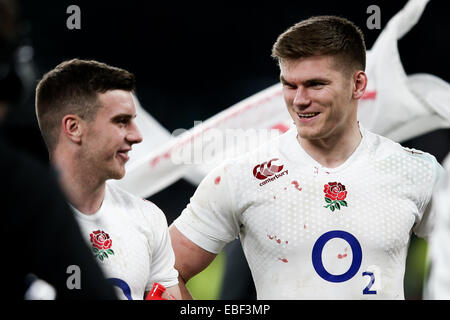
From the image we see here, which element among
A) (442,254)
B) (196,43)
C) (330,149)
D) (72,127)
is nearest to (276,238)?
→ (330,149)

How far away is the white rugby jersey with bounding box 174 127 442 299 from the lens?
9.47 ft

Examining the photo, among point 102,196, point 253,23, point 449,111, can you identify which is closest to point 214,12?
point 253,23

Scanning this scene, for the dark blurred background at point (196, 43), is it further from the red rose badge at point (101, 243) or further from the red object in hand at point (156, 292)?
the red object in hand at point (156, 292)

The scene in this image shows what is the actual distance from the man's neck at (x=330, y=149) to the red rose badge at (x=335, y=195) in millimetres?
90

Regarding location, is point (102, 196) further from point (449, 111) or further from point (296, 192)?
point (449, 111)

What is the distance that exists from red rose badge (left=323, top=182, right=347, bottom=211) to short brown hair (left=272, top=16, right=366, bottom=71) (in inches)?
19.2

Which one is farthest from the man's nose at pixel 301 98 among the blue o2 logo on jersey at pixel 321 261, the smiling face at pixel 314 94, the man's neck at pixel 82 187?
the man's neck at pixel 82 187

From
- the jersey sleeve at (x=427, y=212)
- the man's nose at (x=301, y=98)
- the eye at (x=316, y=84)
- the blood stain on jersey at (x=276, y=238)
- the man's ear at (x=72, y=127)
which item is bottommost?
the blood stain on jersey at (x=276, y=238)

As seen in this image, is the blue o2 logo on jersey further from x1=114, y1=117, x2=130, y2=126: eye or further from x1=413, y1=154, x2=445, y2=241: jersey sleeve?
x1=114, y1=117, x2=130, y2=126: eye

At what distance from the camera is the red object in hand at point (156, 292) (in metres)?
2.69

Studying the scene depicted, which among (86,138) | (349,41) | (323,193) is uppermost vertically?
(349,41)

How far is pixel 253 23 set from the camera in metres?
4.34

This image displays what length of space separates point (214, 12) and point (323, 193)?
1.84 meters
